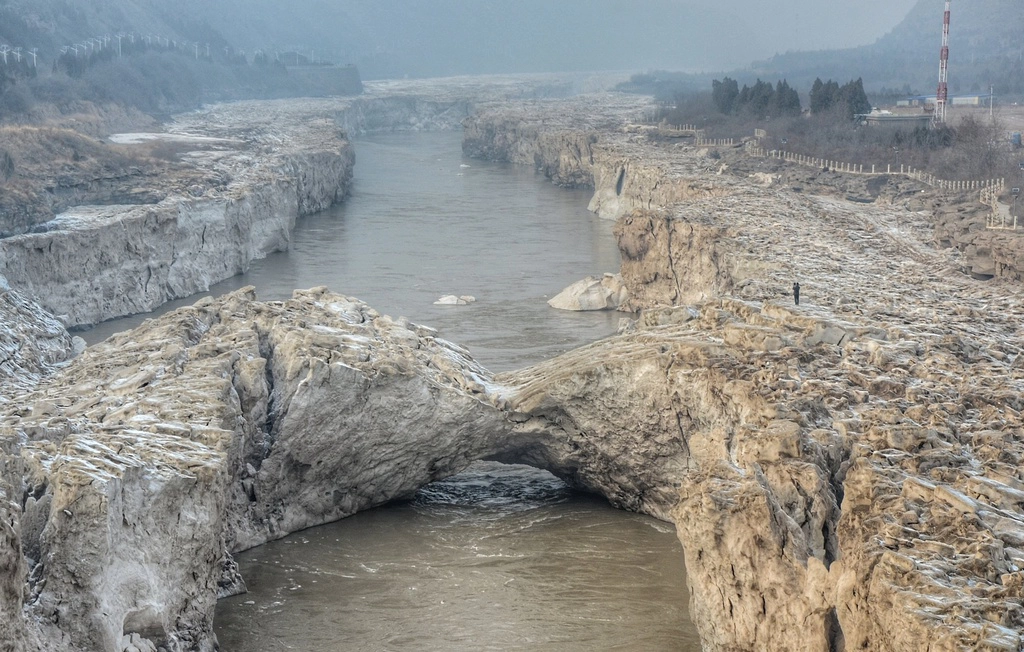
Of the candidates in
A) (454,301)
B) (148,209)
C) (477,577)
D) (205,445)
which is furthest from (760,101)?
(205,445)

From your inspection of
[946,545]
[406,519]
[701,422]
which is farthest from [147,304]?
[946,545]

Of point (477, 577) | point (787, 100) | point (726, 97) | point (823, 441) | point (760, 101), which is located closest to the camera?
point (823, 441)

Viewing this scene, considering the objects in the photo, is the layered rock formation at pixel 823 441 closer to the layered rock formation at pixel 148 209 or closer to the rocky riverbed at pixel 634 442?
the rocky riverbed at pixel 634 442

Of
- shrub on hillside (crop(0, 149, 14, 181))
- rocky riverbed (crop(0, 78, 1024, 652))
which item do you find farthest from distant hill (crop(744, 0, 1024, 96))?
rocky riverbed (crop(0, 78, 1024, 652))

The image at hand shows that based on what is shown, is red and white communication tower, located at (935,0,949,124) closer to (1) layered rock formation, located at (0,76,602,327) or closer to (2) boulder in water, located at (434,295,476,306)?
(1) layered rock formation, located at (0,76,602,327)

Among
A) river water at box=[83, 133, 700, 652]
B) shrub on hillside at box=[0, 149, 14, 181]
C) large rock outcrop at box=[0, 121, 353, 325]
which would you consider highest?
shrub on hillside at box=[0, 149, 14, 181]

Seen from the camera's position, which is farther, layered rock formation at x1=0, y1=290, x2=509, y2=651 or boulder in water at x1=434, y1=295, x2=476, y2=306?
boulder in water at x1=434, y1=295, x2=476, y2=306

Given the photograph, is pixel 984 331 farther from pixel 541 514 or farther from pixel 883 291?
pixel 541 514

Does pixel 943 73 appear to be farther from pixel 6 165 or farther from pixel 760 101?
pixel 6 165
